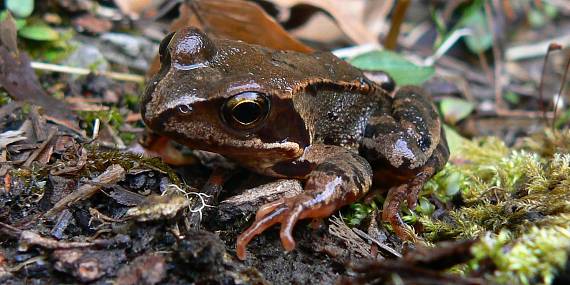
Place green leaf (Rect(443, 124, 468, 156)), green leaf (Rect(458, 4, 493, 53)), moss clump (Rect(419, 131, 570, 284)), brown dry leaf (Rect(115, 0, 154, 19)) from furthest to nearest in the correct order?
green leaf (Rect(458, 4, 493, 53)), brown dry leaf (Rect(115, 0, 154, 19)), green leaf (Rect(443, 124, 468, 156)), moss clump (Rect(419, 131, 570, 284))

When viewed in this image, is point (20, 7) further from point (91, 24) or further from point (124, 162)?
point (124, 162)

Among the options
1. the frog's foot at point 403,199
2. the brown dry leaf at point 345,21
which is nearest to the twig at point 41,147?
the frog's foot at point 403,199

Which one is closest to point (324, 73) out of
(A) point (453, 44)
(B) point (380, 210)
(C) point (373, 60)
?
(B) point (380, 210)

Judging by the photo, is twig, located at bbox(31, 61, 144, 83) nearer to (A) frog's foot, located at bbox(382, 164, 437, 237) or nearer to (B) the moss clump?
(A) frog's foot, located at bbox(382, 164, 437, 237)

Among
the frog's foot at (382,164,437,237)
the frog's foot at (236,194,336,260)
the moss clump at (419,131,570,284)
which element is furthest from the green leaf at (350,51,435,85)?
the frog's foot at (236,194,336,260)

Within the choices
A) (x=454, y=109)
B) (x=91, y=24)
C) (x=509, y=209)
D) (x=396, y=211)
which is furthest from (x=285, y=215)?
(x=91, y=24)

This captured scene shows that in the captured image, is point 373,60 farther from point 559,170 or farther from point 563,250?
point 563,250

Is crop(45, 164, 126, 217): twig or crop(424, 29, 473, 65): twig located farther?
crop(424, 29, 473, 65): twig

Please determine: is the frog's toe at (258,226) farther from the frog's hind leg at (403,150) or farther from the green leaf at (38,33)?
the green leaf at (38,33)
